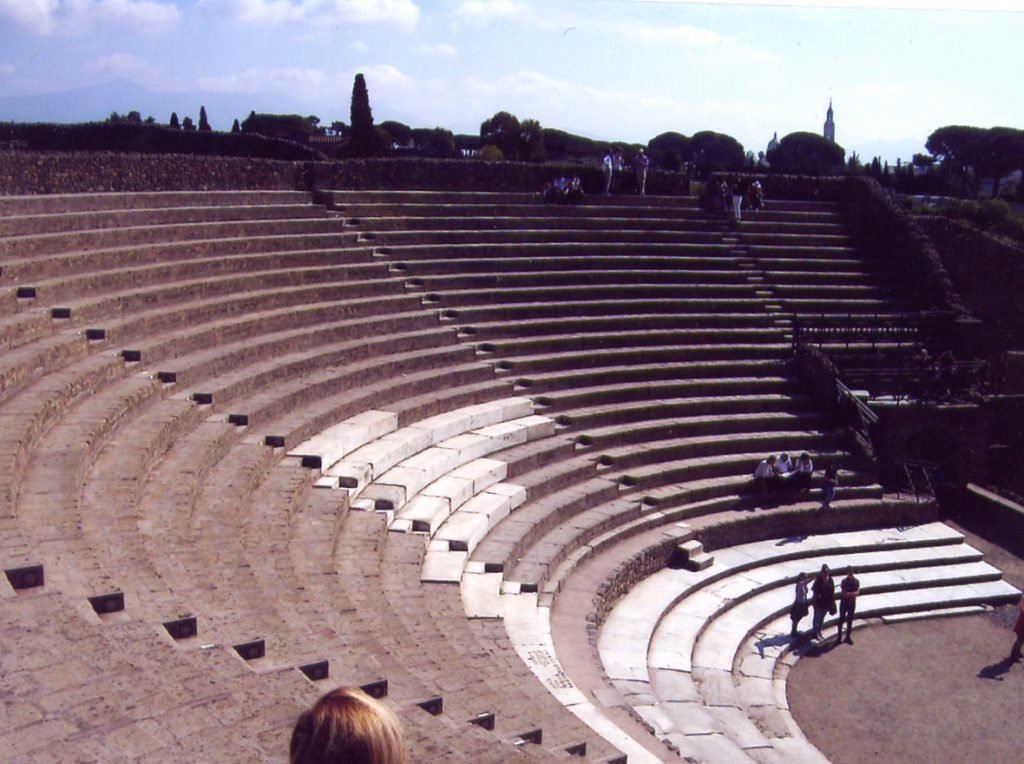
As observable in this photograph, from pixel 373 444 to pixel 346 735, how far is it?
8.61 meters

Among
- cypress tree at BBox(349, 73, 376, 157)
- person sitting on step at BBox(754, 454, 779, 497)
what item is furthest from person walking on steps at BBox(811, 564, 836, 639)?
cypress tree at BBox(349, 73, 376, 157)

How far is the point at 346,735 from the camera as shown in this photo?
155cm

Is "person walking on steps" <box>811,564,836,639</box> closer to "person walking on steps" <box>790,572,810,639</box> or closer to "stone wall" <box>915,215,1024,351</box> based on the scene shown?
"person walking on steps" <box>790,572,810,639</box>

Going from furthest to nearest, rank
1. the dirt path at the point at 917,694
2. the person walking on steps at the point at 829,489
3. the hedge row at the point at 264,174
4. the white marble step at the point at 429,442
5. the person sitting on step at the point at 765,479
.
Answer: the person walking on steps at the point at 829,489
the person sitting on step at the point at 765,479
the hedge row at the point at 264,174
the white marble step at the point at 429,442
the dirt path at the point at 917,694

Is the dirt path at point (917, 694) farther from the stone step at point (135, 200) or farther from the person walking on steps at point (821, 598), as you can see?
the stone step at point (135, 200)

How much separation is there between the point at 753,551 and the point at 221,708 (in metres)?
9.33

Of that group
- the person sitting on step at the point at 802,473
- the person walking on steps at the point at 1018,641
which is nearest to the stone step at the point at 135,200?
the person sitting on step at the point at 802,473

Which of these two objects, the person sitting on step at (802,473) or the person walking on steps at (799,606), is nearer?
the person walking on steps at (799,606)

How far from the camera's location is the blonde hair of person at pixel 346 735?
5.09ft

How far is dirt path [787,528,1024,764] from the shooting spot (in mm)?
8414

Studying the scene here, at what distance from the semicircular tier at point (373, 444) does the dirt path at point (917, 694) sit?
1.73 metres

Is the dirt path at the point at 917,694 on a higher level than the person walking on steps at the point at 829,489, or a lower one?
lower

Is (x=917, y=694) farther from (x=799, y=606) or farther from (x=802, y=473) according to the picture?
(x=802, y=473)

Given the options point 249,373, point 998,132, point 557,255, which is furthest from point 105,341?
point 998,132
